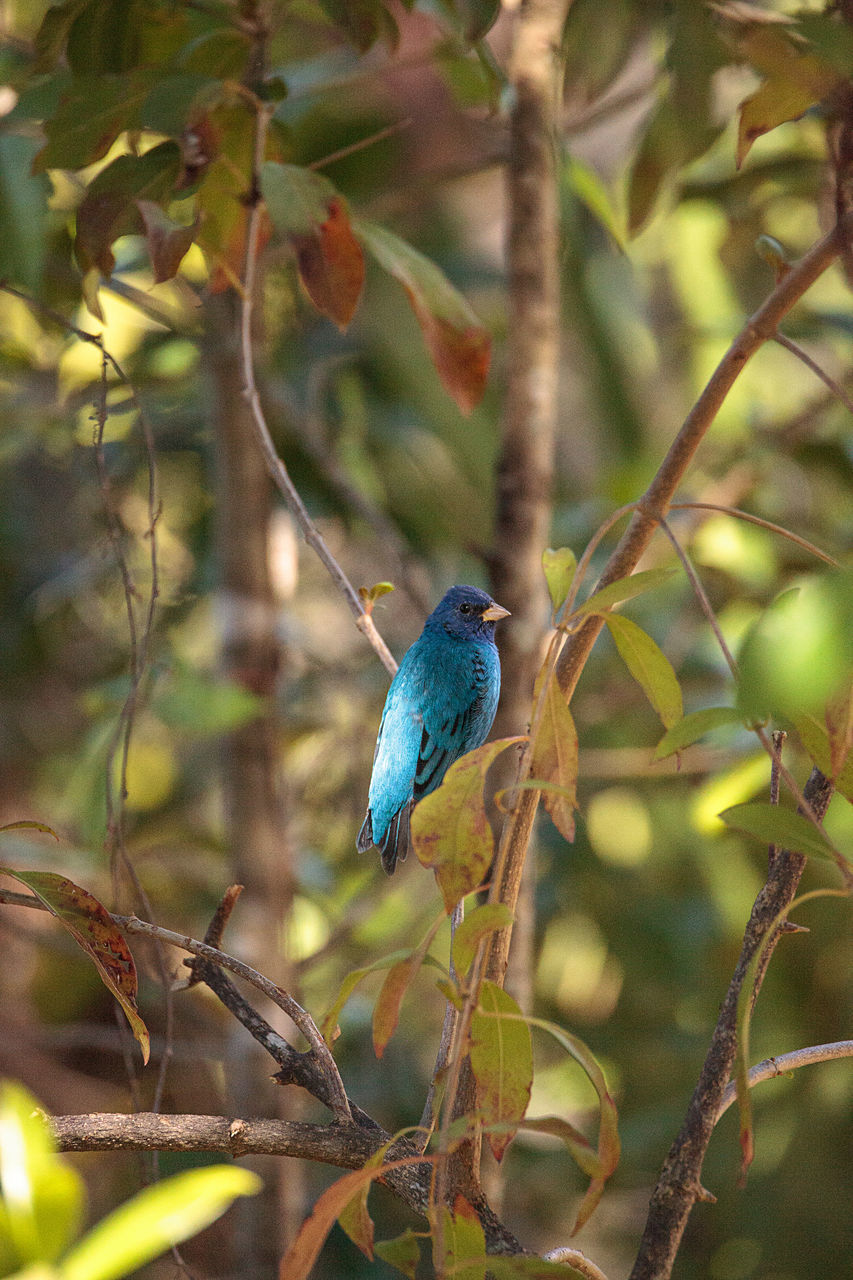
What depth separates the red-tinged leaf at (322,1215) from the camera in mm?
820

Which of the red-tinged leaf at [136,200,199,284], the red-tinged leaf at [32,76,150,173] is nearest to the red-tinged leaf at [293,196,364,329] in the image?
A: the red-tinged leaf at [136,200,199,284]

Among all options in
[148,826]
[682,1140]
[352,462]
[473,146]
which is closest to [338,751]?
[148,826]

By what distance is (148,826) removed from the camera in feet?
10.8

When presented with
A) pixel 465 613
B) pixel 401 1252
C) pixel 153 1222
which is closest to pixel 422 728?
pixel 465 613

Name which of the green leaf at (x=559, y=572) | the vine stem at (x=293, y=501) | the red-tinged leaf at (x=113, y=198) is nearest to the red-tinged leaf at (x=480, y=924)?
the green leaf at (x=559, y=572)

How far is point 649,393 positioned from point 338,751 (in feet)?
6.44

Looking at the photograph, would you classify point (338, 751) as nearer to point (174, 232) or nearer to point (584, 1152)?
point (174, 232)

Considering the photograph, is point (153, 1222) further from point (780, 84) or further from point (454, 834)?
point (780, 84)

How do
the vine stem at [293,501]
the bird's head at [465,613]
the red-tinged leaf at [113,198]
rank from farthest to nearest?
the bird's head at [465,613] < the red-tinged leaf at [113,198] < the vine stem at [293,501]

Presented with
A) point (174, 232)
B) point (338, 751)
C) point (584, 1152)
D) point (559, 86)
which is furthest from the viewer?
point (338, 751)

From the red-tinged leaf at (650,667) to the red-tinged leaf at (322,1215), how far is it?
420mm

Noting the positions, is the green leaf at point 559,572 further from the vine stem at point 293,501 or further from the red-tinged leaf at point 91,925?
the red-tinged leaf at point 91,925

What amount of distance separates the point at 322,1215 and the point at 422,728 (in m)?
0.93

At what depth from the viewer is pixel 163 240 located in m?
1.22
